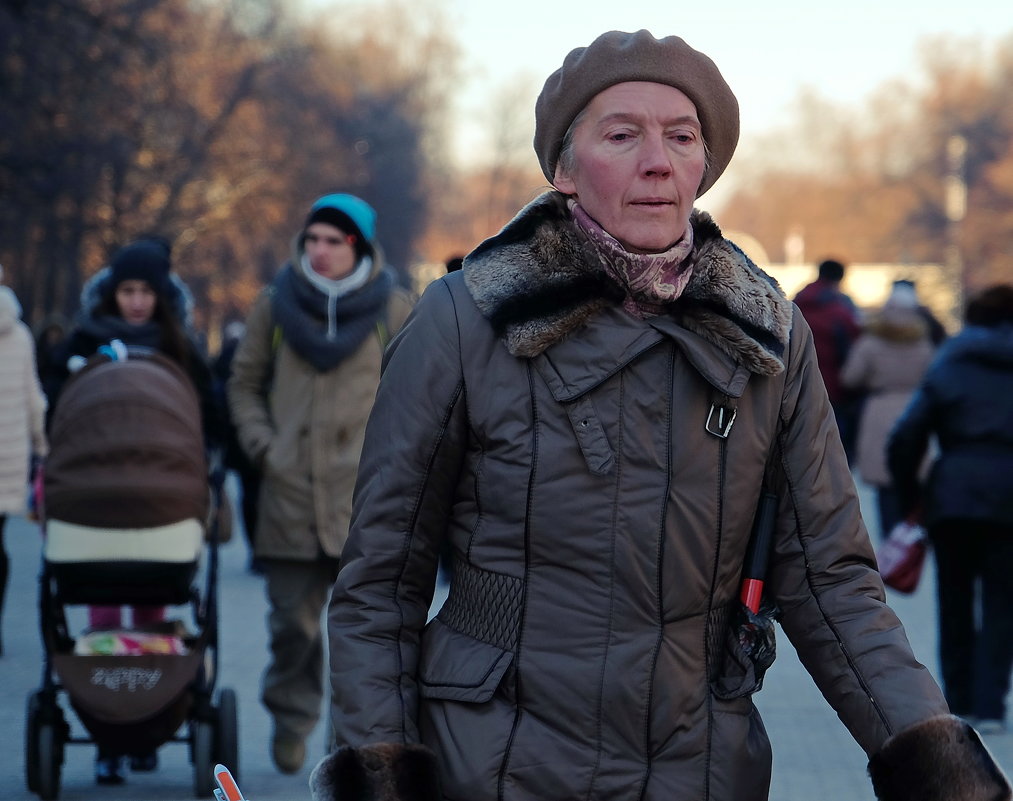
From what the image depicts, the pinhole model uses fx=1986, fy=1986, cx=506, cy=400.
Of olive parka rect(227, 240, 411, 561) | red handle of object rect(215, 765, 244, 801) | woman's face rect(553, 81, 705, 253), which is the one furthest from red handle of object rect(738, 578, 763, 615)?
olive parka rect(227, 240, 411, 561)

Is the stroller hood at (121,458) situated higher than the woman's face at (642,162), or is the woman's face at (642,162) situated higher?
the woman's face at (642,162)

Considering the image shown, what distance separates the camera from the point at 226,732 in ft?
22.5

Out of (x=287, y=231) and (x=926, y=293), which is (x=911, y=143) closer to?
(x=926, y=293)

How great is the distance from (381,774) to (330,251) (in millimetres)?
4872

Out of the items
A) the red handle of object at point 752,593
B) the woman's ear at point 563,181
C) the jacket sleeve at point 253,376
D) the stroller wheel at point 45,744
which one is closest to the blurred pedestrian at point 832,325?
the jacket sleeve at point 253,376

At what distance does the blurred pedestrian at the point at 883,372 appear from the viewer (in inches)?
547

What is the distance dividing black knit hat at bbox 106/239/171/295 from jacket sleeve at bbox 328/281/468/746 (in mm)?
4795

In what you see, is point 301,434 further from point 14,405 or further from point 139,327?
point 14,405

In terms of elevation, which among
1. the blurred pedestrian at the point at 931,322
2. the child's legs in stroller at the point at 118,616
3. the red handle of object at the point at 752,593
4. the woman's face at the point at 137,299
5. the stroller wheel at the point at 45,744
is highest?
the blurred pedestrian at the point at 931,322

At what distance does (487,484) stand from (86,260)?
34112 millimetres

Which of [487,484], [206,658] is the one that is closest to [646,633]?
[487,484]

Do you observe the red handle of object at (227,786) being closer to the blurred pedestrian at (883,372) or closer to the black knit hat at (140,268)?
the black knit hat at (140,268)

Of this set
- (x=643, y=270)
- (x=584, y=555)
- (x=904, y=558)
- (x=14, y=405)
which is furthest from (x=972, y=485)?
(x=584, y=555)

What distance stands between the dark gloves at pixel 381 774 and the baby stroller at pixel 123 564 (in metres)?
3.91
